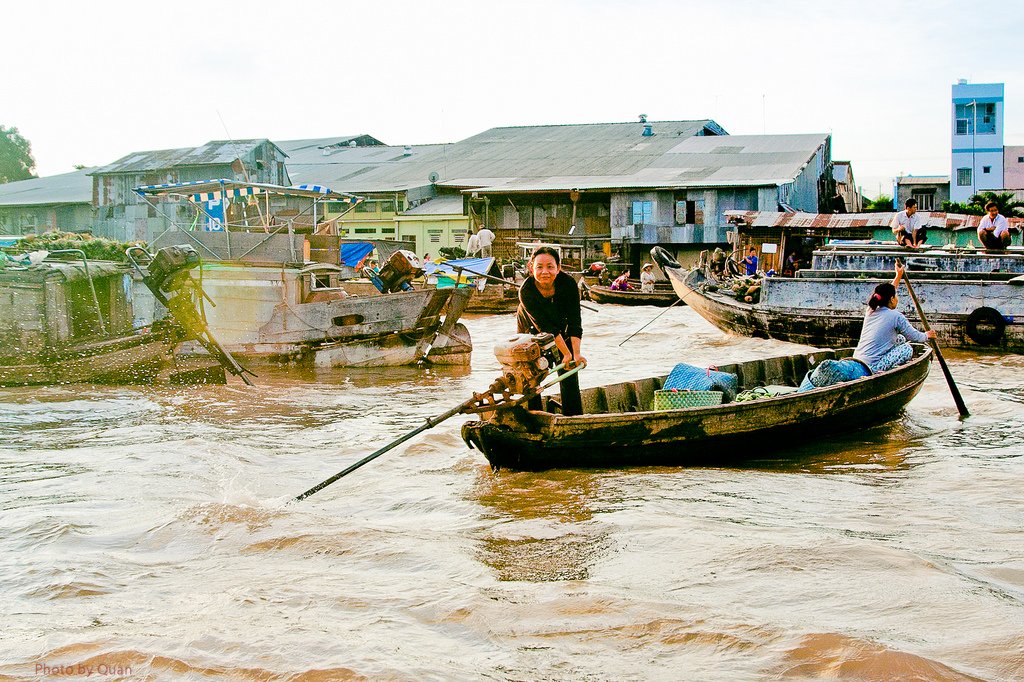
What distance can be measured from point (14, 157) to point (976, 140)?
54.0 meters

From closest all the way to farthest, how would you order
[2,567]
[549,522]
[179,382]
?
1. [2,567]
2. [549,522]
3. [179,382]

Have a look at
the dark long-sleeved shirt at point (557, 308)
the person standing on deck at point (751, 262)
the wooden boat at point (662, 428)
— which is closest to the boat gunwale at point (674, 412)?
the wooden boat at point (662, 428)

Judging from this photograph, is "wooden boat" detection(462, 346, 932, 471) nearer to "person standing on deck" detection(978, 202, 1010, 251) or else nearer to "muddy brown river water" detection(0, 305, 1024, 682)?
"muddy brown river water" detection(0, 305, 1024, 682)

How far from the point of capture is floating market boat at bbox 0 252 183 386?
10.5 metres

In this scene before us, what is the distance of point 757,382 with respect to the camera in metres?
8.44

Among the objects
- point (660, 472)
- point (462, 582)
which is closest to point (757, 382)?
point (660, 472)

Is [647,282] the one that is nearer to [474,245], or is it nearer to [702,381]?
[474,245]

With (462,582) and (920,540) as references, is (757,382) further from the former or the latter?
(462,582)

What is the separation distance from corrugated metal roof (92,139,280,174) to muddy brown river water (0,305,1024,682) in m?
23.8

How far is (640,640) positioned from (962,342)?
11.9 m

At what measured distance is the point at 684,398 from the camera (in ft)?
23.0

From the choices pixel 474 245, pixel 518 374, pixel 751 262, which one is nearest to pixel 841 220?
pixel 751 262

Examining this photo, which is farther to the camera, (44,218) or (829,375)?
(44,218)

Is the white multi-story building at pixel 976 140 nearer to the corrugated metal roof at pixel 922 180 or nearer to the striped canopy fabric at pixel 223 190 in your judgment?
the corrugated metal roof at pixel 922 180
